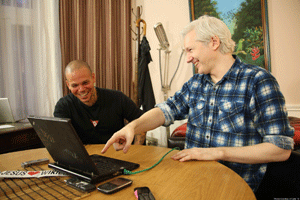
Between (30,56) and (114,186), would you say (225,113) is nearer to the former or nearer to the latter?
(114,186)

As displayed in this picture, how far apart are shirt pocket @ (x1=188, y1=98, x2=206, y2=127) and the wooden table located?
322mm

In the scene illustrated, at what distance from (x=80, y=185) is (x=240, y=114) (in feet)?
2.77

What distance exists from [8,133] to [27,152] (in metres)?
0.74

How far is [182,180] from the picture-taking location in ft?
2.52

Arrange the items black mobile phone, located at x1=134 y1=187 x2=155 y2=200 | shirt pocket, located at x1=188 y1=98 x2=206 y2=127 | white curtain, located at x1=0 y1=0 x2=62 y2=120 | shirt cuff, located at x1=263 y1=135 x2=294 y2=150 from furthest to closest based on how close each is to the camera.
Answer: white curtain, located at x1=0 y1=0 x2=62 y2=120
shirt pocket, located at x1=188 y1=98 x2=206 y2=127
shirt cuff, located at x1=263 y1=135 x2=294 y2=150
black mobile phone, located at x1=134 y1=187 x2=155 y2=200

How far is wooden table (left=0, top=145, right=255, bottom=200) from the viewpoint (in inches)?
25.9

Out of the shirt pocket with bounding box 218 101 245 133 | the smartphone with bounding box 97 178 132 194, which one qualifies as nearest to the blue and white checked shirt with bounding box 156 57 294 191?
the shirt pocket with bounding box 218 101 245 133

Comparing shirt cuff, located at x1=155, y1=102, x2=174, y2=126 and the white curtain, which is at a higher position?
the white curtain

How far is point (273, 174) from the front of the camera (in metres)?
1.05

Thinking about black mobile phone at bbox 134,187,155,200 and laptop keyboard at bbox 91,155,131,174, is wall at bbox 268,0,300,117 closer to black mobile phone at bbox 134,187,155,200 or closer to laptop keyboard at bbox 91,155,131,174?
laptop keyboard at bbox 91,155,131,174

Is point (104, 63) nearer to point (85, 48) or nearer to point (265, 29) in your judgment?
point (85, 48)

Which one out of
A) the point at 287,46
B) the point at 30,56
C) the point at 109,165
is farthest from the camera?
the point at 287,46

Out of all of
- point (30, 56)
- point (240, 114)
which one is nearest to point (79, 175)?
point (240, 114)

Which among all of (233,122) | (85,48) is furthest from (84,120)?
(85,48)
